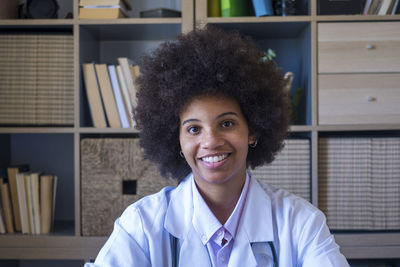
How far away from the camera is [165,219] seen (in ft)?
3.89

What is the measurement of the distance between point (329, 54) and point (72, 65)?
119 cm

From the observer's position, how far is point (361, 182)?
2006mm

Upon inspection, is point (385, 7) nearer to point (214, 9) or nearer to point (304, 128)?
point (304, 128)

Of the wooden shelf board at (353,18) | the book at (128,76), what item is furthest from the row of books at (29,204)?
the wooden shelf board at (353,18)

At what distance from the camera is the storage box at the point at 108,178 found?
2.01 m

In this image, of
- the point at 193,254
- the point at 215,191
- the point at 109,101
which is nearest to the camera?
the point at 193,254

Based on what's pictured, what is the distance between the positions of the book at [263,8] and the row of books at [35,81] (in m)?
0.91

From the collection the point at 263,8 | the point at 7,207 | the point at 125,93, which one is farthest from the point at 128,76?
the point at 7,207

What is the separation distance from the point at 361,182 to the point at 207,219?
43.2 inches

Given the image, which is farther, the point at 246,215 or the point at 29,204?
the point at 29,204

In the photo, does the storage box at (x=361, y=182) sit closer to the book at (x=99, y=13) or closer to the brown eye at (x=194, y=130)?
the brown eye at (x=194, y=130)

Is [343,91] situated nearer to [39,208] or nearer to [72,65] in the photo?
[72,65]

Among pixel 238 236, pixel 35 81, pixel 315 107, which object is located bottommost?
pixel 238 236

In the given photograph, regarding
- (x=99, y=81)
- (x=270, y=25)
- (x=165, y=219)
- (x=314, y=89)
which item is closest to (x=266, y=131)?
(x=165, y=219)
